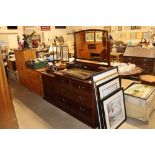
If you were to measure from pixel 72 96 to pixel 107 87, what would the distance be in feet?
2.52

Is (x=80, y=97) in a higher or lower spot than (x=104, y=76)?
lower

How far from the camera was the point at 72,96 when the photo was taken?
3.13 metres

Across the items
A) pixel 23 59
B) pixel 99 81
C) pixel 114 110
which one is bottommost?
pixel 114 110

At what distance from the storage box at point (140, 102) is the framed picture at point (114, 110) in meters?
0.13

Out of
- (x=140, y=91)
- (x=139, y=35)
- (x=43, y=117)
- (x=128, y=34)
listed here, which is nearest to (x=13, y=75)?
(x=43, y=117)

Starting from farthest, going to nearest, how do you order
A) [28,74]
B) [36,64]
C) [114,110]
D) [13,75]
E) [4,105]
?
[13,75] < [28,74] < [36,64] < [114,110] < [4,105]

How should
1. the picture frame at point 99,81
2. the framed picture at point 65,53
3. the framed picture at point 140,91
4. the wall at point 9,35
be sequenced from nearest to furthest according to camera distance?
the picture frame at point 99,81 < the framed picture at point 140,91 < the framed picture at point 65,53 < the wall at point 9,35

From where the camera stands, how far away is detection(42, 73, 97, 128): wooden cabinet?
2777mm

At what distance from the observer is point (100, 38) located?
305 cm

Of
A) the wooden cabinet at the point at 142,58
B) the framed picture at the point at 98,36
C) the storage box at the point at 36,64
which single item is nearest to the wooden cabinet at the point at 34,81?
the storage box at the point at 36,64

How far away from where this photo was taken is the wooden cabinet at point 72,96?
278 centimetres

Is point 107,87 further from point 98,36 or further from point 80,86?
point 98,36

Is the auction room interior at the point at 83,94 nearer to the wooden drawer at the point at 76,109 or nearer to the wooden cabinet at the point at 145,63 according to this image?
the wooden drawer at the point at 76,109
